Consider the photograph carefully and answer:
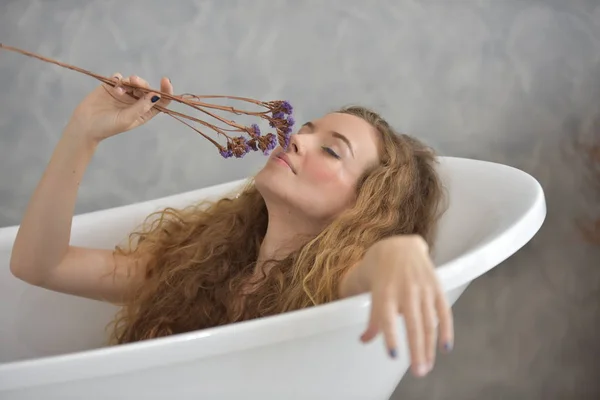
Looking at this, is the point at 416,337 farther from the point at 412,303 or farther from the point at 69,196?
the point at 69,196

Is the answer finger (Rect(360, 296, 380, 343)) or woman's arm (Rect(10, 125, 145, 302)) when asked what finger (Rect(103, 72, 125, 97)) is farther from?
finger (Rect(360, 296, 380, 343))

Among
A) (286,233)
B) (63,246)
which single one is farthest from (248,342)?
(63,246)

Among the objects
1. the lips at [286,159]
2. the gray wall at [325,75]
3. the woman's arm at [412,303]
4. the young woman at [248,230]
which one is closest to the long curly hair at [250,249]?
the young woman at [248,230]

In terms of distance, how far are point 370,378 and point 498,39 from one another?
118cm

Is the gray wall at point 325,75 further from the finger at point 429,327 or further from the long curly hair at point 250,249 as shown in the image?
the finger at point 429,327

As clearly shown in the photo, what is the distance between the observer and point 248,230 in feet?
4.82

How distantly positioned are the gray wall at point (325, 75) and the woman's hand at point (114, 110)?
2.81 feet

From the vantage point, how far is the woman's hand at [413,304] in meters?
0.80

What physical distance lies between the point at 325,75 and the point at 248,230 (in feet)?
2.41

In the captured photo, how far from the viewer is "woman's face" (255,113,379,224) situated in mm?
1250

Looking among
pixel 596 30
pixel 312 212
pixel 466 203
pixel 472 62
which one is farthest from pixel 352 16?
pixel 312 212

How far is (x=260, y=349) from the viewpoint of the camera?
3.33 feet

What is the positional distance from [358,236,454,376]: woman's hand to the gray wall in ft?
3.75

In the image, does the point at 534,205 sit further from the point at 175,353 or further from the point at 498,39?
the point at 498,39
